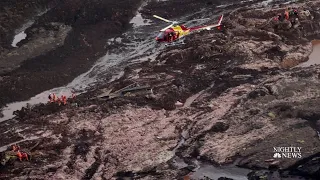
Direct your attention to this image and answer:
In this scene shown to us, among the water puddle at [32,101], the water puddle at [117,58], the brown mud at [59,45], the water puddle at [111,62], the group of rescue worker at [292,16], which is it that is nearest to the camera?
the water puddle at [32,101]

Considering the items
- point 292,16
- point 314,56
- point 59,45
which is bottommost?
point 314,56

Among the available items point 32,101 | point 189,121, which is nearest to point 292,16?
point 189,121

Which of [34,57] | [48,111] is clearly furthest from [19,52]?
[48,111]

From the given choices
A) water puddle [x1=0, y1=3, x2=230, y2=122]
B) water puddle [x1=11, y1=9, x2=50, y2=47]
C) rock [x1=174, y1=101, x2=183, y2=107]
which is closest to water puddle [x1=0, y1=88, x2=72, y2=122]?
water puddle [x1=0, y1=3, x2=230, y2=122]

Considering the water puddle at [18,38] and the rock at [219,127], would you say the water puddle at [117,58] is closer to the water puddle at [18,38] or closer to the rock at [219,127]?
the water puddle at [18,38]

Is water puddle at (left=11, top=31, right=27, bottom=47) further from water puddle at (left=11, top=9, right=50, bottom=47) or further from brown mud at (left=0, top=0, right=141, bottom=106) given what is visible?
brown mud at (left=0, top=0, right=141, bottom=106)

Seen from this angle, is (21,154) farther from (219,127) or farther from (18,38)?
(18,38)

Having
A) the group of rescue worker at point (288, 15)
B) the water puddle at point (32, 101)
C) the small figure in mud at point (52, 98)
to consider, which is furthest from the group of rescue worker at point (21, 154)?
the group of rescue worker at point (288, 15)
